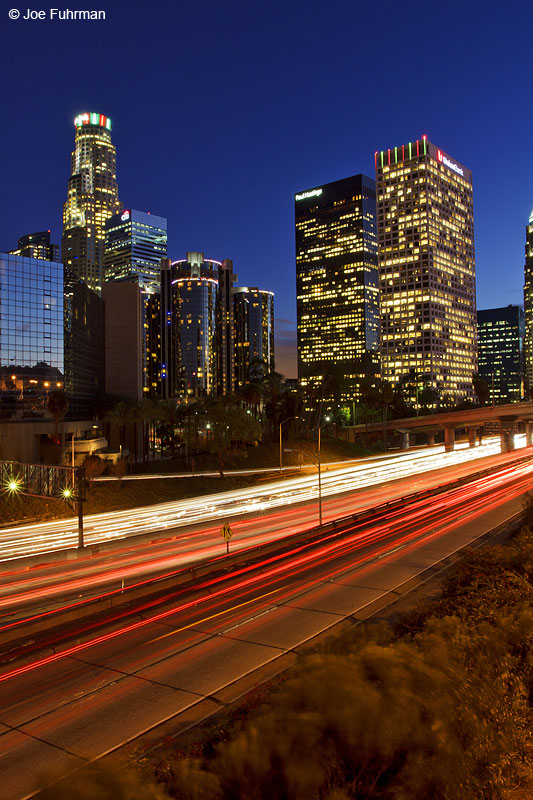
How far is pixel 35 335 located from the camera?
3253 inches

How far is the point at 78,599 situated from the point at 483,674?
1570cm

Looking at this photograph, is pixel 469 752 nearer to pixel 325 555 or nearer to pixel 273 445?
pixel 325 555

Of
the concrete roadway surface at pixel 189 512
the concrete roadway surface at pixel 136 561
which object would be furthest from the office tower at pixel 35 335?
the concrete roadway surface at pixel 136 561

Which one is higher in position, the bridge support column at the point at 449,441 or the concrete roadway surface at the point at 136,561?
the bridge support column at the point at 449,441

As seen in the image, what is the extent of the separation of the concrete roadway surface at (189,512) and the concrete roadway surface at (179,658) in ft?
43.7

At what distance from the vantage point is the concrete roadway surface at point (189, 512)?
3334cm

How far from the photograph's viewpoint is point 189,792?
766cm

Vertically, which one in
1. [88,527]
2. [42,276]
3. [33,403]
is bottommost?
[88,527]

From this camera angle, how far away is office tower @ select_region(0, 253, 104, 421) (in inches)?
3107

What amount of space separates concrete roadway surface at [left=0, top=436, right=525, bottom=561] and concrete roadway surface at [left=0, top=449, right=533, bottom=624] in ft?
6.08

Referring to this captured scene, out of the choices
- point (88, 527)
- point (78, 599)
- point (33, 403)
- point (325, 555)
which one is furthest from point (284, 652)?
point (33, 403)

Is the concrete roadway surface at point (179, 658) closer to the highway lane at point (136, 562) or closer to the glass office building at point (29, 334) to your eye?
the highway lane at point (136, 562)

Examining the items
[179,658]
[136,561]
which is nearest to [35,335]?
[136,561]

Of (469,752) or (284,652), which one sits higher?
(469,752)
